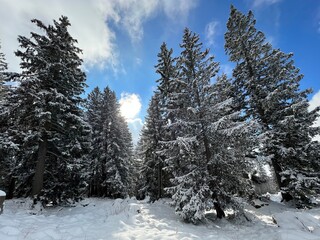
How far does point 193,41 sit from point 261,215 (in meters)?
11.9

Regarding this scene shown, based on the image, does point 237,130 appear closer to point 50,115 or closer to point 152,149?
point 50,115

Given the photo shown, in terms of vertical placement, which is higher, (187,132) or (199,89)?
(199,89)

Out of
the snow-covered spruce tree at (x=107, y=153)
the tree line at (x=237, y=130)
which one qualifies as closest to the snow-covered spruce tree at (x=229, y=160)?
the tree line at (x=237, y=130)

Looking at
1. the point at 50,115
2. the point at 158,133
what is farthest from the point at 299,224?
the point at 158,133

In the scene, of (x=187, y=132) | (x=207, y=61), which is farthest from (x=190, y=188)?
(x=207, y=61)

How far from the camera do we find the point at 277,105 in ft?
44.1

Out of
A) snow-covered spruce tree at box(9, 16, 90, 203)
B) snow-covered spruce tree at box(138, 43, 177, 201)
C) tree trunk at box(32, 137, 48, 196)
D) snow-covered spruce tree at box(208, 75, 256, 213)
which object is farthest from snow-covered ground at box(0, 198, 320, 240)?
snow-covered spruce tree at box(138, 43, 177, 201)

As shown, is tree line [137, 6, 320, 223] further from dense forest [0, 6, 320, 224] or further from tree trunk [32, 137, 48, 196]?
tree trunk [32, 137, 48, 196]

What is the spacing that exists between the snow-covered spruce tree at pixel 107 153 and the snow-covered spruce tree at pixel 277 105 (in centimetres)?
1591

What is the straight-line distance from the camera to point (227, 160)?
10.7 metres

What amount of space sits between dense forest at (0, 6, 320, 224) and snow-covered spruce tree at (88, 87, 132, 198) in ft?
26.2

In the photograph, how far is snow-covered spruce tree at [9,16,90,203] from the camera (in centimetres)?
1152

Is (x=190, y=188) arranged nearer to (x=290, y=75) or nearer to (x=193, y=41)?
(x=193, y=41)

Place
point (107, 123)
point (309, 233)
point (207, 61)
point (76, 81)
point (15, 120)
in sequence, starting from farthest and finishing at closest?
1. point (107, 123)
2. point (76, 81)
3. point (207, 61)
4. point (15, 120)
5. point (309, 233)
